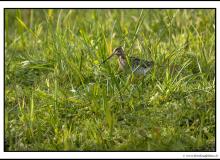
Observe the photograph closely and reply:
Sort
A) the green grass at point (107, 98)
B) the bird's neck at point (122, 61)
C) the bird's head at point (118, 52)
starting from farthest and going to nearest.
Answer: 1. the bird's head at point (118, 52)
2. the bird's neck at point (122, 61)
3. the green grass at point (107, 98)

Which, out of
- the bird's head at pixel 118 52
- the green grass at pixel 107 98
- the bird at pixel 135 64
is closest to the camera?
the green grass at pixel 107 98

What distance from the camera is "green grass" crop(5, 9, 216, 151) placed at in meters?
5.51

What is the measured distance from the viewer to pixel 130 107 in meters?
5.91

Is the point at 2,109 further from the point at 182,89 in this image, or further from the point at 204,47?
the point at 204,47

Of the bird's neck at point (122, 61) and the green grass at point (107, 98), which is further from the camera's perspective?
the bird's neck at point (122, 61)

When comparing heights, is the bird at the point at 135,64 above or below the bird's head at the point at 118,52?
below

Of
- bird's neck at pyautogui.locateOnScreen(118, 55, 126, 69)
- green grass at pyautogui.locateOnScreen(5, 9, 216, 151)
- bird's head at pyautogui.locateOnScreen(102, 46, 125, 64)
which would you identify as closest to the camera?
green grass at pyautogui.locateOnScreen(5, 9, 216, 151)

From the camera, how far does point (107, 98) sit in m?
5.79

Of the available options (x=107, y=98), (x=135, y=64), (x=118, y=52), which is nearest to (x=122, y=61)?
(x=118, y=52)

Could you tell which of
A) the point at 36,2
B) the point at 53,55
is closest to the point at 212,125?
the point at 53,55

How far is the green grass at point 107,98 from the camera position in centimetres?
551

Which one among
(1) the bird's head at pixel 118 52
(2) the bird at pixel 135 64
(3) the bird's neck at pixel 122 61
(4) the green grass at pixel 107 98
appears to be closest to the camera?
(4) the green grass at pixel 107 98

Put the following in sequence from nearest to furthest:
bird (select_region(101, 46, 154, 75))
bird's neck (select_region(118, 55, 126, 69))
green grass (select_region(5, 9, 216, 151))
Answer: green grass (select_region(5, 9, 216, 151)) < bird (select_region(101, 46, 154, 75)) < bird's neck (select_region(118, 55, 126, 69))

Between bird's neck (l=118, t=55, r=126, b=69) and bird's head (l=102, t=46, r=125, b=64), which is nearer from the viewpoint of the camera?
bird's neck (l=118, t=55, r=126, b=69)
